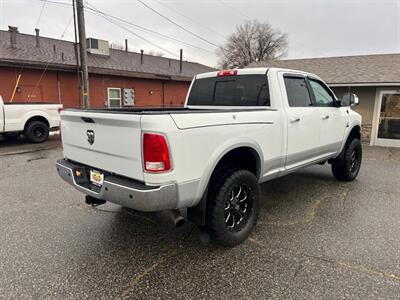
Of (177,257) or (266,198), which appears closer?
(177,257)

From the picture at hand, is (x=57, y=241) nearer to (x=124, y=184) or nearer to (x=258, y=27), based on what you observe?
(x=124, y=184)

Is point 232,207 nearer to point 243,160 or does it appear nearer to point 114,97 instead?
point 243,160

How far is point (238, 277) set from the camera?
8.41 ft

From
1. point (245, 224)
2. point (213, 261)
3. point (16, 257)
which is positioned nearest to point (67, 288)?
point (16, 257)

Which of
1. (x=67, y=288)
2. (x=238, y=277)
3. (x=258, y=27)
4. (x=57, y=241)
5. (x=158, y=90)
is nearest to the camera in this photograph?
(x=67, y=288)

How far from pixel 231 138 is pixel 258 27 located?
4665 centimetres

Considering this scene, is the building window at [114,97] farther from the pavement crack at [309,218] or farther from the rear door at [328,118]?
the pavement crack at [309,218]

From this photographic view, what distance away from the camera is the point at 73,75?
47.8ft

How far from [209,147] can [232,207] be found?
0.84 m

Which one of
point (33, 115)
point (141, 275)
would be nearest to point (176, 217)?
point (141, 275)

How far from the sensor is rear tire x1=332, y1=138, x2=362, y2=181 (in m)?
5.33

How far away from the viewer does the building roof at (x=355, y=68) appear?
35.5 feet

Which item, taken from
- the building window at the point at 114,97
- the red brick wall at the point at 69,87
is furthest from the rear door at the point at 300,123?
the building window at the point at 114,97

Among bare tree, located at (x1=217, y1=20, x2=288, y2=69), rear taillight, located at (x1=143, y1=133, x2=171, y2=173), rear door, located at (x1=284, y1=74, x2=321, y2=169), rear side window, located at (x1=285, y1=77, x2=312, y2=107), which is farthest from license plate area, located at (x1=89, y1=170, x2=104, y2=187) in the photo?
bare tree, located at (x1=217, y1=20, x2=288, y2=69)
